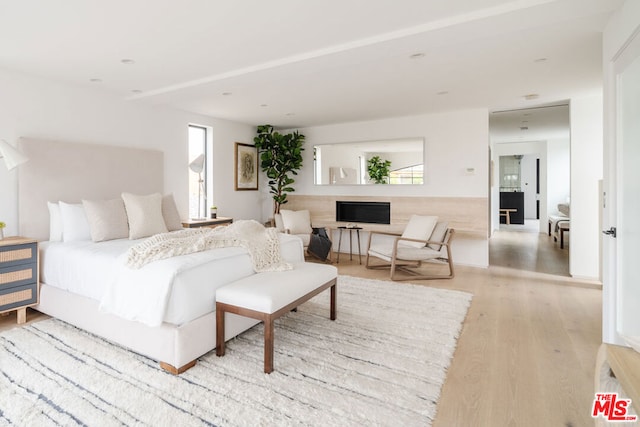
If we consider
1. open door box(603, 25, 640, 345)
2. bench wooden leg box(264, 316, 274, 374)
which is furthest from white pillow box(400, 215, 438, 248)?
bench wooden leg box(264, 316, 274, 374)

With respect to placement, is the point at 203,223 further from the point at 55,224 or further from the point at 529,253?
the point at 529,253

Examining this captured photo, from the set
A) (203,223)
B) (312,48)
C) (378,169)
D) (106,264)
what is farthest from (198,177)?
(312,48)

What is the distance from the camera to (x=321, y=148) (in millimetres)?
6719

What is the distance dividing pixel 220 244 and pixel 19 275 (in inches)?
74.8

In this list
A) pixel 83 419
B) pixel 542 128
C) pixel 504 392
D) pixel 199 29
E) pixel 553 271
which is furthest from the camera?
pixel 542 128

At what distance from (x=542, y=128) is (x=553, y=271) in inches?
152

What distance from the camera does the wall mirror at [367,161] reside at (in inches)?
232

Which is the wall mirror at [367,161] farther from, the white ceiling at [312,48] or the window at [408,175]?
the white ceiling at [312,48]

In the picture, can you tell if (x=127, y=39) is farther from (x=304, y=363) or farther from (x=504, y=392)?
(x=504, y=392)

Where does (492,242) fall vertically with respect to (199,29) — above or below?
below

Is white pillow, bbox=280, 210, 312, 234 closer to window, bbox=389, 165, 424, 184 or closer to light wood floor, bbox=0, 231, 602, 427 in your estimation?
light wood floor, bbox=0, 231, 602, 427

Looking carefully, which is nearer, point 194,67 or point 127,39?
point 127,39

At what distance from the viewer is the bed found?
228cm

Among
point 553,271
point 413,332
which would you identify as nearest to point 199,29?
point 413,332
